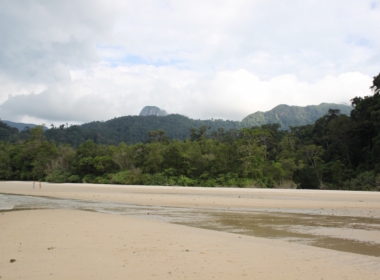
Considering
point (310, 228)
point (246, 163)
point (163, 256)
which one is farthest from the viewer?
point (246, 163)

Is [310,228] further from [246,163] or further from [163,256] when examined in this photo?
[246,163]

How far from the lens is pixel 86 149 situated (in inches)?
2169

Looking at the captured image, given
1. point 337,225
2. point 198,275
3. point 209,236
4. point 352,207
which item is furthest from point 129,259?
point 352,207

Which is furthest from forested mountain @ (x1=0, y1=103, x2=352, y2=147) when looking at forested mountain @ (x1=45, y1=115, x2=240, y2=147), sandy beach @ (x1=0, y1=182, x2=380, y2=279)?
sandy beach @ (x1=0, y1=182, x2=380, y2=279)

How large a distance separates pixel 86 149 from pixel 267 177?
114 ft

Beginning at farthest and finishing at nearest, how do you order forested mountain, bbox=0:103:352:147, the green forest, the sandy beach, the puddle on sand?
forested mountain, bbox=0:103:352:147
the green forest
the puddle on sand
the sandy beach

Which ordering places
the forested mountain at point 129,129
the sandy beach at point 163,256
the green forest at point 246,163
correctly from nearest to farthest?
1. the sandy beach at point 163,256
2. the green forest at point 246,163
3. the forested mountain at point 129,129

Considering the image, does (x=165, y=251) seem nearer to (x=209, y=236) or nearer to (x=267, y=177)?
(x=209, y=236)

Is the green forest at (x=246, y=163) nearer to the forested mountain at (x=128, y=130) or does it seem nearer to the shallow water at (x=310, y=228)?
the shallow water at (x=310, y=228)

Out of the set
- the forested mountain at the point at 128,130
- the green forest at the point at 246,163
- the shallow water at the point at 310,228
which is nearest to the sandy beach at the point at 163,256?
the shallow water at the point at 310,228

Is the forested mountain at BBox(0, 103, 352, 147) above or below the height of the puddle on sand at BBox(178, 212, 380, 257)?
above

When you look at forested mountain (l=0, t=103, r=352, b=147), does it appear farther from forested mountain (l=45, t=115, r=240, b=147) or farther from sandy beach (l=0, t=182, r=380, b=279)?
sandy beach (l=0, t=182, r=380, b=279)

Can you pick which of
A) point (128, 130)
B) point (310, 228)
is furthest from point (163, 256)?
point (128, 130)

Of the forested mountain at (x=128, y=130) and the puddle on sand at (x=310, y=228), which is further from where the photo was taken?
the forested mountain at (x=128, y=130)
